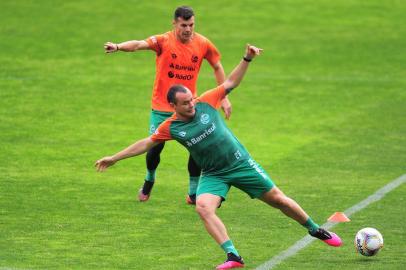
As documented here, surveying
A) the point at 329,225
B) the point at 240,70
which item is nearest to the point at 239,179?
the point at 240,70

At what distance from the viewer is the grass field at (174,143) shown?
482 inches

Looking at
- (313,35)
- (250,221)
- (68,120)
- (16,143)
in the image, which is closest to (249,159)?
(250,221)

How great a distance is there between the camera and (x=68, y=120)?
67.1 feet

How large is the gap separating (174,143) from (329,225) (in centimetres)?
641

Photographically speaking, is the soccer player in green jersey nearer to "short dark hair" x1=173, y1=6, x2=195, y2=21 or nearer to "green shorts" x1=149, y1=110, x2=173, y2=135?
"short dark hair" x1=173, y1=6, x2=195, y2=21

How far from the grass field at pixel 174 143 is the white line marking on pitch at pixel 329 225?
138 millimetres

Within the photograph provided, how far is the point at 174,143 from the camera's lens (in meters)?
19.1

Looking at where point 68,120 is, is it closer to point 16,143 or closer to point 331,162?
point 16,143

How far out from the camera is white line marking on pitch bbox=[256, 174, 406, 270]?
11375 mm

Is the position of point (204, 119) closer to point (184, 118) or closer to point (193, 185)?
point (184, 118)

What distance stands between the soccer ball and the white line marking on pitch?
0.79 meters

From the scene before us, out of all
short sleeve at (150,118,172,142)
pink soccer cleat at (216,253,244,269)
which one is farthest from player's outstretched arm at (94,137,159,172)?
pink soccer cleat at (216,253,244,269)

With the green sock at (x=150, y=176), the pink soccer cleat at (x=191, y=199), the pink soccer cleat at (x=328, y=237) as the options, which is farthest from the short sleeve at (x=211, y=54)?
the pink soccer cleat at (x=328, y=237)

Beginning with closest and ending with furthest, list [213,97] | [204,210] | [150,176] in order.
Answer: [204,210]
[213,97]
[150,176]
